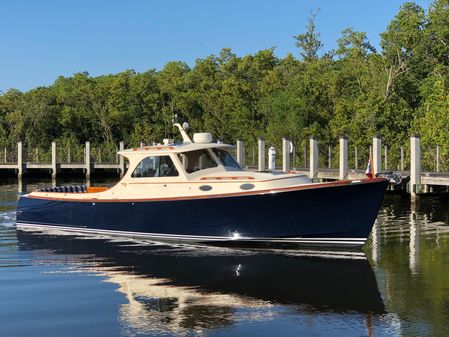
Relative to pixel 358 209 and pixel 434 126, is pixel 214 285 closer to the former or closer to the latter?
pixel 358 209

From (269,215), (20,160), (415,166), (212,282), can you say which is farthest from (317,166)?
(20,160)

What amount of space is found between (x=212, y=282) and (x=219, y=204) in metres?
3.43

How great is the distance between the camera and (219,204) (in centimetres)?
1512

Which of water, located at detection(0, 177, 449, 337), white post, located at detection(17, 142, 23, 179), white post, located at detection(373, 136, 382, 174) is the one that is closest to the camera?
water, located at detection(0, 177, 449, 337)

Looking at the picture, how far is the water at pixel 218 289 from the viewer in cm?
907

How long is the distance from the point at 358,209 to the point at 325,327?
593cm

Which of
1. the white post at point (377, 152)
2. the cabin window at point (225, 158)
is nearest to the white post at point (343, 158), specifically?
the white post at point (377, 152)

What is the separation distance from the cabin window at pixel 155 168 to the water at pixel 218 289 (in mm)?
1707

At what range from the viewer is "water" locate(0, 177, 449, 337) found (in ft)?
29.8

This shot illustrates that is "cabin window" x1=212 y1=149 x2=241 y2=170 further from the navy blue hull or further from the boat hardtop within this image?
the navy blue hull

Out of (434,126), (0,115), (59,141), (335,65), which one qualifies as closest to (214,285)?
(434,126)

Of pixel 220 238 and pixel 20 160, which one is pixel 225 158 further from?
pixel 20 160

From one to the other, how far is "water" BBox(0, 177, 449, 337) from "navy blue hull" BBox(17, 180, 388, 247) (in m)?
0.44

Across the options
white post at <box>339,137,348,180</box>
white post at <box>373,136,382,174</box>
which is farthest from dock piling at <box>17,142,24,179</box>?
white post at <box>373,136,382,174</box>
